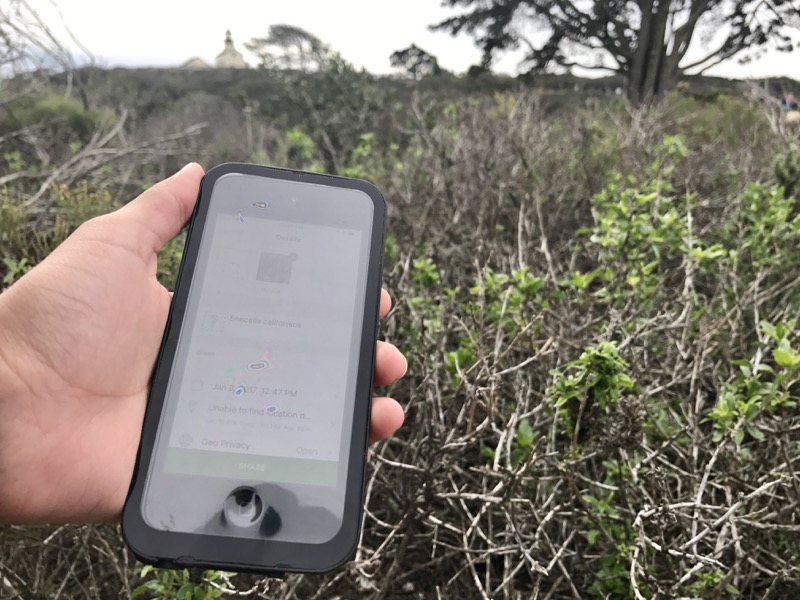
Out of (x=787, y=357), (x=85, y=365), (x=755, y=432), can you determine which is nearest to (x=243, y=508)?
(x=85, y=365)

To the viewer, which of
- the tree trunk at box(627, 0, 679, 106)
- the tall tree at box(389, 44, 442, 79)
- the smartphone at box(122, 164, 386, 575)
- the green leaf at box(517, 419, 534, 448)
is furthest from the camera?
the tall tree at box(389, 44, 442, 79)

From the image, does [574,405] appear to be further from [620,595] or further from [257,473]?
[257,473]

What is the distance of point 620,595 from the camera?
149 cm

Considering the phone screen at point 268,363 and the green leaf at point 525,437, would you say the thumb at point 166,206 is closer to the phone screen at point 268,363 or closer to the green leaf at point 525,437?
the phone screen at point 268,363

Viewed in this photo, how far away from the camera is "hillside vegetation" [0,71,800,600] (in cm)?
147

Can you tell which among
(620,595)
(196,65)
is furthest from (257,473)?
(196,65)

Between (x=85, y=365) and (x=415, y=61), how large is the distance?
1891 centimetres

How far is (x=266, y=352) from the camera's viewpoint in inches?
51.8

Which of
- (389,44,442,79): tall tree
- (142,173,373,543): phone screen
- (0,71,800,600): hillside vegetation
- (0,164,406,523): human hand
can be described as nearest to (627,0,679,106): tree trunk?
(389,44,442,79): tall tree

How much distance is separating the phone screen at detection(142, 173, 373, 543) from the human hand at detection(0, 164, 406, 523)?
12 centimetres

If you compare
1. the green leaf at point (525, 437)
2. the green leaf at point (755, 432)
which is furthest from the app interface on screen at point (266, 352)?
the green leaf at point (755, 432)

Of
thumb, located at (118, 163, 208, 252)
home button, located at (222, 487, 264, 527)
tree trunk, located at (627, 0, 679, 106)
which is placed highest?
tree trunk, located at (627, 0, 679, 106)

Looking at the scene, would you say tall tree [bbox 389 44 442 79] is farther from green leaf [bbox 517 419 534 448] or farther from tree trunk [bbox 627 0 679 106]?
green leaf [bbox 517 419 534 448]

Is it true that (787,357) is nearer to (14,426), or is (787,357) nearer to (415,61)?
(14,426)
